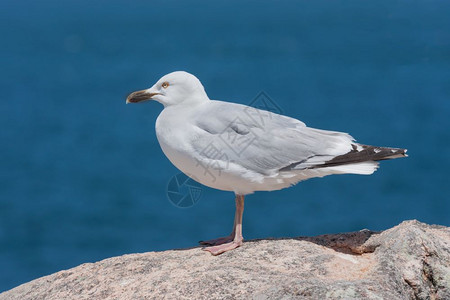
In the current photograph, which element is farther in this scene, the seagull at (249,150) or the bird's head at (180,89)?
the bird's head at (180,89)

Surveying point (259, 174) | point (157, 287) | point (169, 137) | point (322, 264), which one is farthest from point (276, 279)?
point (169, 137)

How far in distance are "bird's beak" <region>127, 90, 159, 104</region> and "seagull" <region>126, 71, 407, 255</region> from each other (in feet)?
0.68

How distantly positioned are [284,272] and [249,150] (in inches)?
38.7

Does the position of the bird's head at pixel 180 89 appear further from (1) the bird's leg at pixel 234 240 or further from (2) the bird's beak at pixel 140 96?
(1) the bird's leg at pixel 234 240

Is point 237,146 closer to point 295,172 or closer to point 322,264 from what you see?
point 295,172

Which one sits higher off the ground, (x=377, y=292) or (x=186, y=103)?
(x=186, y=103)

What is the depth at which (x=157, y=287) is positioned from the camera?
365 cm

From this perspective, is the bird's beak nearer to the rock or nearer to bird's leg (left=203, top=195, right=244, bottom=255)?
bird's leg (left=203, top=195, right=244, bottom=255)

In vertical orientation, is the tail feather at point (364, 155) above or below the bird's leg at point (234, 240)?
above

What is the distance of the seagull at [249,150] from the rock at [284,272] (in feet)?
1.28

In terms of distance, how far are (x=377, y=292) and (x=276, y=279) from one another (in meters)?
0.53

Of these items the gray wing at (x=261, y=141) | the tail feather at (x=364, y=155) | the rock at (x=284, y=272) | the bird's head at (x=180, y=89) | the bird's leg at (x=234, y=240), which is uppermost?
the bird's head at (x=180, y=89)

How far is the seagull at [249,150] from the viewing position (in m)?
4.34

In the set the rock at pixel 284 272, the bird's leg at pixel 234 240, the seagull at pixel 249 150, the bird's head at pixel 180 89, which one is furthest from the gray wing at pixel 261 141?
the rock at pixel 284 272
